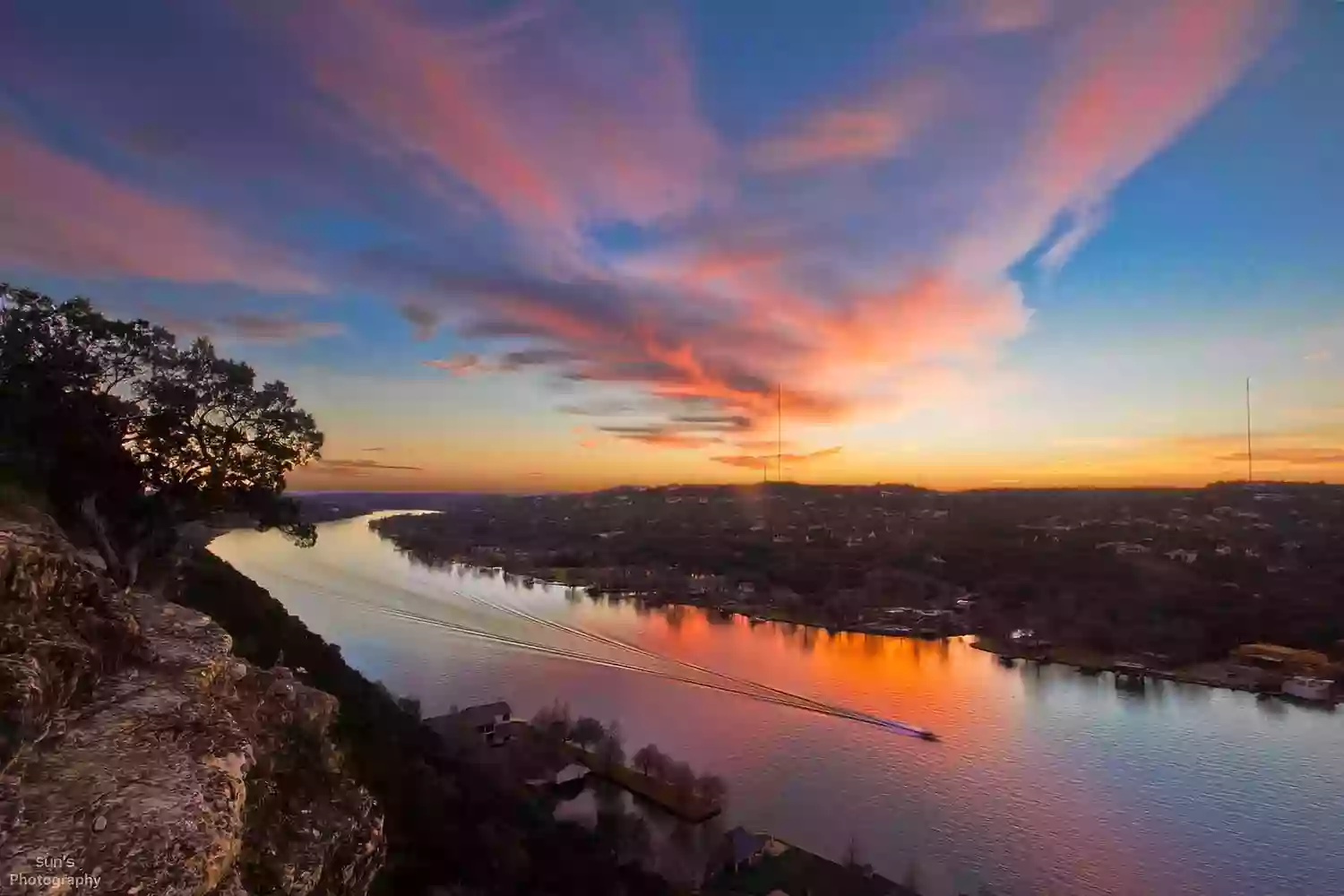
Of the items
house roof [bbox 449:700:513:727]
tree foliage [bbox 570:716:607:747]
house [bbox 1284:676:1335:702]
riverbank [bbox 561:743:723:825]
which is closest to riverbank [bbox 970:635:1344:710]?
house [bbox 1284:676:1335:702]

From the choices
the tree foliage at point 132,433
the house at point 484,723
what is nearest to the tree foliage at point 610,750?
the house at point 484,723

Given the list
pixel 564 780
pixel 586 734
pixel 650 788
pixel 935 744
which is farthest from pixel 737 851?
pixel 935 744

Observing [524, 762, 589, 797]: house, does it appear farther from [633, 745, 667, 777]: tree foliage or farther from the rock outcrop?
the rock outcrop

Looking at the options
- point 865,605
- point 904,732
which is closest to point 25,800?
point 904,732

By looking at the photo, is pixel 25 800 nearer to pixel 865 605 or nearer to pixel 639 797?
pixel 639 797

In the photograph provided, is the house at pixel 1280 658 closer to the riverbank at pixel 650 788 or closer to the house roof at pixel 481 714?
the riverbank at pixel 650 788
